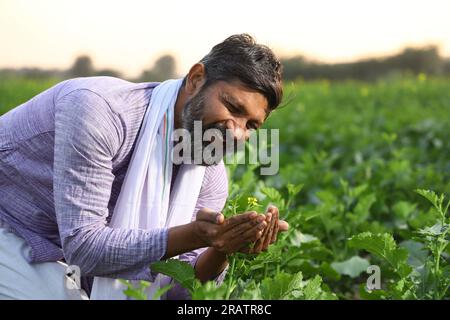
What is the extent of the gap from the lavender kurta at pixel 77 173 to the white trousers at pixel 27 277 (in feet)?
0.12

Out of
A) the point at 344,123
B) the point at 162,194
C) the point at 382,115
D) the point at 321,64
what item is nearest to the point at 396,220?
the point at 162,194

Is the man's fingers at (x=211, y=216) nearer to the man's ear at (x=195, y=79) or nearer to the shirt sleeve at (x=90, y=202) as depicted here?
the shirt sleeve at (x=90, y=202)

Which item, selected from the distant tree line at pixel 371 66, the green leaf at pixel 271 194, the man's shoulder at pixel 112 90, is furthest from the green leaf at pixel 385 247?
the distant tree line at pixel 371 66

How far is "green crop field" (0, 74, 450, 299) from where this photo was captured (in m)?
2.46

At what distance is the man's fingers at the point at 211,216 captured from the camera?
→ 79.8 inches

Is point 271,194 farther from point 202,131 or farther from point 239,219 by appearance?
point 239,219

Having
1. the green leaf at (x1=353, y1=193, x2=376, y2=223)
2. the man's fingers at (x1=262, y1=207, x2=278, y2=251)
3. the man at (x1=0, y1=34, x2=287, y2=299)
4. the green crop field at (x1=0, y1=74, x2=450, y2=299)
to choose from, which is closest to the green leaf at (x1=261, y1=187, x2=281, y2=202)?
the green crop field at (x1=0, y1=74, x2=450, y2=299)

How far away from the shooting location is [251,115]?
2416 millimetres

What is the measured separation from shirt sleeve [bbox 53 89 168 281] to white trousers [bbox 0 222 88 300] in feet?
0.74

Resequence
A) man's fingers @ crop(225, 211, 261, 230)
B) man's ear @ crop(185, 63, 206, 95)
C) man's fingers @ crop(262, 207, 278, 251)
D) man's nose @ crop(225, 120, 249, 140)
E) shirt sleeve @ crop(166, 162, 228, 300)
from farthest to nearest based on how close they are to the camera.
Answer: shirt sleeve @ crop(166, 162, 228, 300)
man's ear @ crop(185, 63, 206, 95)
man's nose @ crop(225, 120, 249, 140)
man's fingers @ crop(262, 207, 278, 251)
man's fingers @ crop(225, 211, 261, 230)

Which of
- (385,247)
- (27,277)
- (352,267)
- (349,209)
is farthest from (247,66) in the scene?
(349,209)

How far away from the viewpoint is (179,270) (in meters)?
2.22

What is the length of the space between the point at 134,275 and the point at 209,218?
399mm

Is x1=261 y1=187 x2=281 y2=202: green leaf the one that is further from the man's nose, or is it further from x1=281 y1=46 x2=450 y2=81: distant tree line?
x1=281 y1=46 x2=450 y2=81: distant tree line
